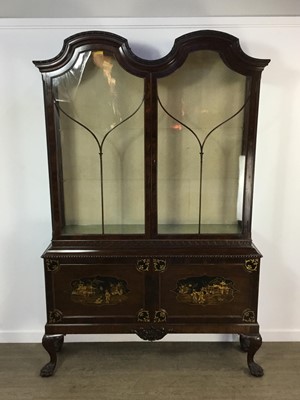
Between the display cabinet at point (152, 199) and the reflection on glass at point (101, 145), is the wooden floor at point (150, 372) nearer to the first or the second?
the display cabinet at point (152, 199)

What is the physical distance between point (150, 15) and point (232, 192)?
3.57 feet

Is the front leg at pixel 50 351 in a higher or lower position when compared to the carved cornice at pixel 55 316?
lower

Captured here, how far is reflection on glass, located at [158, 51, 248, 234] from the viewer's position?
1775 mm

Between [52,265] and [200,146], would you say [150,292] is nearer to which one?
[52,265]

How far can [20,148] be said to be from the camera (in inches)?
81.5

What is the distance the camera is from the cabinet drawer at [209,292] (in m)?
1.84

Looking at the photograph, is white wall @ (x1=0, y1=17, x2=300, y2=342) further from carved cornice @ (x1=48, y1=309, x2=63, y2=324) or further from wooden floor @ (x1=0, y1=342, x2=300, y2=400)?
carved cornice @ (x1=48, y1=309, x2=63, y2=324)

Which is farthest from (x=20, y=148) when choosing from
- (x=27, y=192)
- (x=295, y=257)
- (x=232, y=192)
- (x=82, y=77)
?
(x=295, y=257)

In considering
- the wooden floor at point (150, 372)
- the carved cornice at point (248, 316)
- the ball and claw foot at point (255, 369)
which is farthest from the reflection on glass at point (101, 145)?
the ball and claw foot at point (255, 369)

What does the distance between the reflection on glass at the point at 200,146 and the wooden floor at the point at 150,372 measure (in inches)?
32.6

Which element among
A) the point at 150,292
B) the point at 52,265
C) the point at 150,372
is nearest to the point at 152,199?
the point at 150,292

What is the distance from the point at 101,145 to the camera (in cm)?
185

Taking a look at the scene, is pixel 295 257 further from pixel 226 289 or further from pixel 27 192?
pixel 27 192

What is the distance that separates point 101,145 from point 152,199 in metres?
0.40
